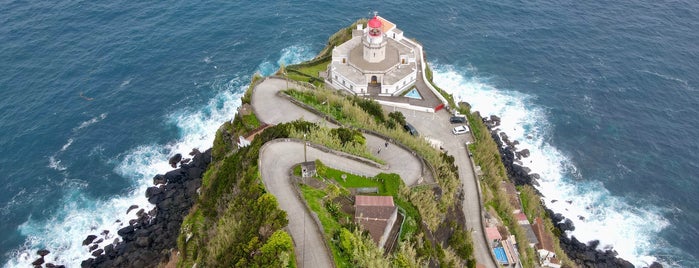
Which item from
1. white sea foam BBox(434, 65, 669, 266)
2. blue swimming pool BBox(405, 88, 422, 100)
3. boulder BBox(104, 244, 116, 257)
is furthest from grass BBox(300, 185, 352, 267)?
white sea foam BBox(434, 65, 669, 266)

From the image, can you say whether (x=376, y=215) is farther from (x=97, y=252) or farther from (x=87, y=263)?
(x=97, y=252)

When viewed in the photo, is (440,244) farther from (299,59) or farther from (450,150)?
(299,59)

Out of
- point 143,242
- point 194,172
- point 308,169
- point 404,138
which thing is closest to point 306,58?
point 194,172

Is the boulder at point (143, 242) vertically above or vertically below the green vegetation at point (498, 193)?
below

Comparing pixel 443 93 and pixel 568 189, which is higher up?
pixel 443 93

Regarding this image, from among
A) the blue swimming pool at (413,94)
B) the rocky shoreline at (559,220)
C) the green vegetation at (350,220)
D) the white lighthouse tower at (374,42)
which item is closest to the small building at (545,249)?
the rocky shoreline at (559,220)

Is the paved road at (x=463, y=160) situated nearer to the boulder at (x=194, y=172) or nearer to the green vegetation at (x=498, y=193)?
the green vegetation at (x=498, y=193)

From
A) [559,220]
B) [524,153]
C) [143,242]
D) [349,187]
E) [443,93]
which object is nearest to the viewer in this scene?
[349,187]
